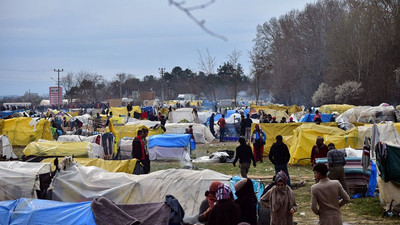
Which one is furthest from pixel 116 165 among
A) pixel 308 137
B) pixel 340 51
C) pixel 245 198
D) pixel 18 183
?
pixel 340 51

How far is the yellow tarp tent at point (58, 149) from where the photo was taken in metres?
16.1

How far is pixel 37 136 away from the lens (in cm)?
2619

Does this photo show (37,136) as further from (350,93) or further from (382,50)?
(382,50)

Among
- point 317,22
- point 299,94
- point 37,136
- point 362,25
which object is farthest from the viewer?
point 299,94

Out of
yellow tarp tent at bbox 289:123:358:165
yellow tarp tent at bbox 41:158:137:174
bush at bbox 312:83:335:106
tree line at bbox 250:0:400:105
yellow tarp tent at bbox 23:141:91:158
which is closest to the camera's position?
yellow tarp tent at bbox 41:158:137:174

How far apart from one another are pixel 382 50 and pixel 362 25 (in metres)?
3.04

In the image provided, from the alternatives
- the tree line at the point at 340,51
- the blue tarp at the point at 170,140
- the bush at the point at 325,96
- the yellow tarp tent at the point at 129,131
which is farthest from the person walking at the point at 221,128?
the bush at the point at 325,96

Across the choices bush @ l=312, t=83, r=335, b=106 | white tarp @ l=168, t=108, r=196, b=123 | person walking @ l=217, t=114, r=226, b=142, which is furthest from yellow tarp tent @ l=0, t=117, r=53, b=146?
bush @ l=312, t=83, r=335, b=106

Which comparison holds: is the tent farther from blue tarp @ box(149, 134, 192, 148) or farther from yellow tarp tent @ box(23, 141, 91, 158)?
yellow tarp tent @ box(23, 141, 91, 158)

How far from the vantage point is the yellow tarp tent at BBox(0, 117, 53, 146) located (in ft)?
85.6

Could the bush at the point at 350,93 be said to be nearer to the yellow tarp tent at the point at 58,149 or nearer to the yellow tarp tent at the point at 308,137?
the yellow tarp tent at the point at 308,137

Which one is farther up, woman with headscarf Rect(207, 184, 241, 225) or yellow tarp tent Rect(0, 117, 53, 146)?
woman with headscarf Rect(207, 184, 241, 225)

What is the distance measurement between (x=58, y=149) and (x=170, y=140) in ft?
16.2

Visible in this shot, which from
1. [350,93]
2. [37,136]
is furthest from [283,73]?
[37,136]
